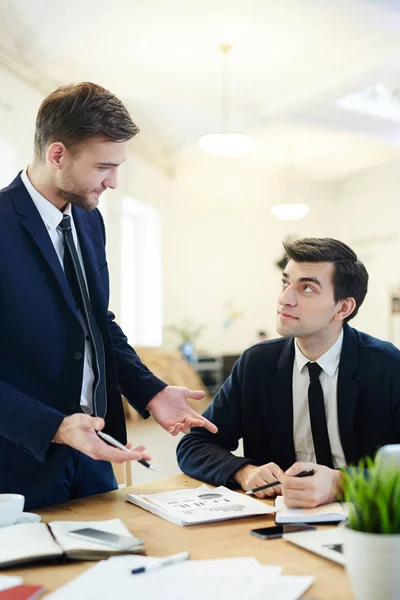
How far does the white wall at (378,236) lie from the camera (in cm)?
1222

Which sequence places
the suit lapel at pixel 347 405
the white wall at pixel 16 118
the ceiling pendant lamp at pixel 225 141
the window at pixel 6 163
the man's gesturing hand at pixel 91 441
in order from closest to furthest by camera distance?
the man's gesturing hand at pixel 91 441 → the suit lapel at pixel 347 405 → the white wall at pixel 16 118 → the window at pixel 6 163 → the ceiling pendant lamp at pixel 225 141

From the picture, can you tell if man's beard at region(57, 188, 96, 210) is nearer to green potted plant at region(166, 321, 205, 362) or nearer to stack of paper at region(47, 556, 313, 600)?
stack of paper at region(47, 556, 313, 600)

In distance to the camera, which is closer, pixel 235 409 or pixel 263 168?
pixel 235 409

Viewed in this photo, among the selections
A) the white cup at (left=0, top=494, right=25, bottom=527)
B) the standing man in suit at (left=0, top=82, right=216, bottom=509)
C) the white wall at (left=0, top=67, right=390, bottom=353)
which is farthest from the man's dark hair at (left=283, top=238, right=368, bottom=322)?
the white wall at (left=0, top=67, right=390, bottom=353)

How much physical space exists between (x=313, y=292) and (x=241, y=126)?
286 inches

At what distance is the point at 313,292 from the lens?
2449 mm

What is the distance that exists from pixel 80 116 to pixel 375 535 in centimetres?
129

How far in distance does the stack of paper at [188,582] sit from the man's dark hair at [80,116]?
3.52 ft

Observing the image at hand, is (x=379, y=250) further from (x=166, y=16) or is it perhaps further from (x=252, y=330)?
(x=166, y=16)

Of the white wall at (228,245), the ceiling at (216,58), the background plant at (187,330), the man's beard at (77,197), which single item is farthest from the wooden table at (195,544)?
the white wall at (228,245)

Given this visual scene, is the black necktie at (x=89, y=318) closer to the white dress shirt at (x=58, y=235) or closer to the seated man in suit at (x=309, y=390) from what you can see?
the white dress shirt at (x=58, y=235)

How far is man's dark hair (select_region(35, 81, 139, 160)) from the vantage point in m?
1.91

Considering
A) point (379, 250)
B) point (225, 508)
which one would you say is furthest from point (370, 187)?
point (225, 508)

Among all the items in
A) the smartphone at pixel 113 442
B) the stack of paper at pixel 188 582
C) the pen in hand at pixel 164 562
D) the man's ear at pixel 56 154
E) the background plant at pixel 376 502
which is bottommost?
the stack of paper at pixel 188 582
